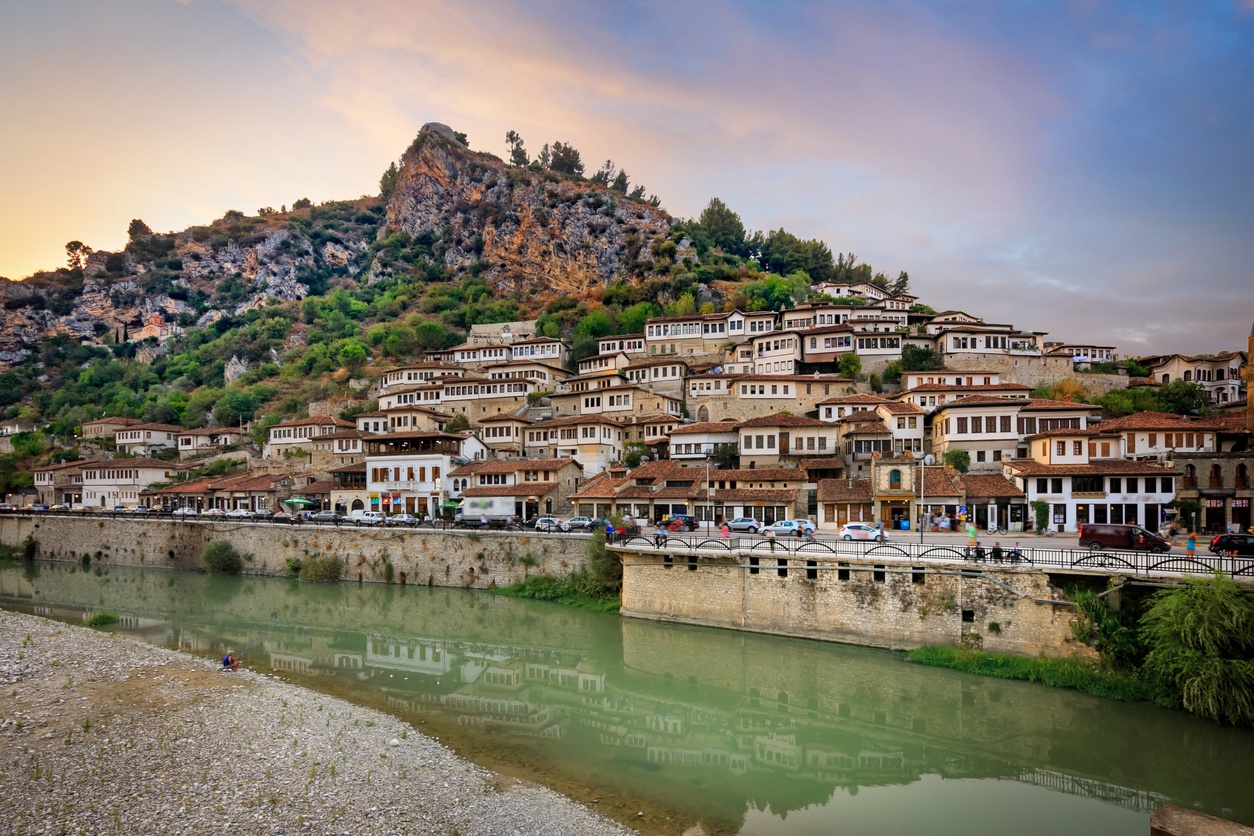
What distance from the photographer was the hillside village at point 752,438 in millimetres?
32969

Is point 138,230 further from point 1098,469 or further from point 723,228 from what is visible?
point 1098,469

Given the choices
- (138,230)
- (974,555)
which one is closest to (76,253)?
(138,230)

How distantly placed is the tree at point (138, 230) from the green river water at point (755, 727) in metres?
155

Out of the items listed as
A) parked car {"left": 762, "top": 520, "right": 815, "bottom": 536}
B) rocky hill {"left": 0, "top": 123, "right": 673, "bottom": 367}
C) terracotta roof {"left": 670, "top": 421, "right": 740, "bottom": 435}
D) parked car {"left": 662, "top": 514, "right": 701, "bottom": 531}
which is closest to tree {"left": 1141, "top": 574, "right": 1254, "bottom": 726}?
parked car {"left": 762, "top": 520, "right": 815, "bottom": 536}

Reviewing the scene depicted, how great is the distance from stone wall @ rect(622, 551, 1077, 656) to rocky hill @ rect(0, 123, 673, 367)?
7757 centimetres

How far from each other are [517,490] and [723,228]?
92291mm

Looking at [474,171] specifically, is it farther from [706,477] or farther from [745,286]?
[706,477]

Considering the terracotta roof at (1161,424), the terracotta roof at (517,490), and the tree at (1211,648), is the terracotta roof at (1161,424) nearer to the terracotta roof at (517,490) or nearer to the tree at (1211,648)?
the tree at (1211,648)

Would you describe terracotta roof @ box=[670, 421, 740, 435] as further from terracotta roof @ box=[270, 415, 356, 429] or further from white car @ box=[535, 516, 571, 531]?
terracotta roof @ box=[270, 415, 356, 429]

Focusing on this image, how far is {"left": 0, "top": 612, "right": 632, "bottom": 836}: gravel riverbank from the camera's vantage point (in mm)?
12391

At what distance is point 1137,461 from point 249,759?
3936 centimetres

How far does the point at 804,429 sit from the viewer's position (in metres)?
41.4

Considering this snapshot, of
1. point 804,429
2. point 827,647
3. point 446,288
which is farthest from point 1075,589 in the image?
point 446,288

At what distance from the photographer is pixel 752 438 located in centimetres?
4150
